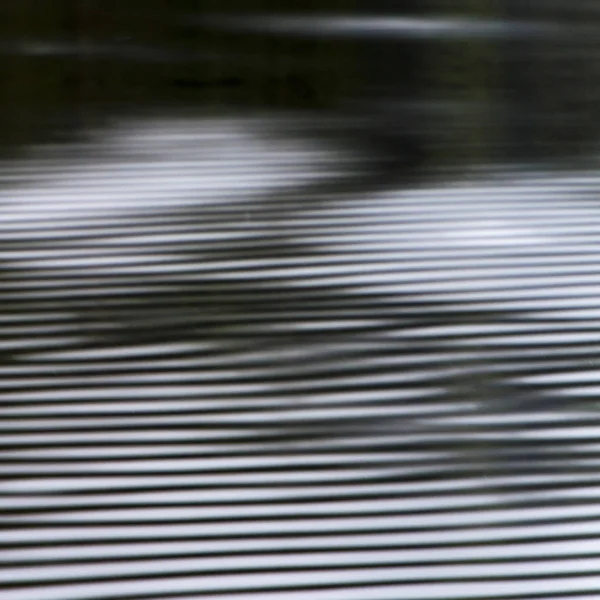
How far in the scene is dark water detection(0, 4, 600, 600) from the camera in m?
0.97

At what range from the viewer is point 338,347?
127cm

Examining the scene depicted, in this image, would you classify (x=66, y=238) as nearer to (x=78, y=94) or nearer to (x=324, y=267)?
(x=324, y=267)

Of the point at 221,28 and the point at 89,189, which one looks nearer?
the point at 89,189

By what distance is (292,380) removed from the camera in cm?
121

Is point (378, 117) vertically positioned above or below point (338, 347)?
above

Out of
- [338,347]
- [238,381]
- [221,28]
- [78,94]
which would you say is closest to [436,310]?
[338,347]

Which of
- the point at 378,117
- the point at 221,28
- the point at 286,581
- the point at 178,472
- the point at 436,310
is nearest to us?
the point at 286,581

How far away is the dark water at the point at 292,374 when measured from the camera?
965 millimetres

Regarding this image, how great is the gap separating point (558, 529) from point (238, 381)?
0.36 m

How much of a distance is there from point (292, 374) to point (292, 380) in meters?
0.01

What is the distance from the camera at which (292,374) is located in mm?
1220

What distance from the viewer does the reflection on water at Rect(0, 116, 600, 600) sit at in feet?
3.17

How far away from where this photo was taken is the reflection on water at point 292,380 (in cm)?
96

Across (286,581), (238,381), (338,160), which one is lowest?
(286,581)
